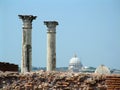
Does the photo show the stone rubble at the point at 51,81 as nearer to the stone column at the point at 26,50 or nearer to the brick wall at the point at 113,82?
the brick wall at the point at 113,82

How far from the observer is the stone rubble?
35.3 ft

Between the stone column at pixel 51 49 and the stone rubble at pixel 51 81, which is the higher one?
the stone column at pixel 51 49

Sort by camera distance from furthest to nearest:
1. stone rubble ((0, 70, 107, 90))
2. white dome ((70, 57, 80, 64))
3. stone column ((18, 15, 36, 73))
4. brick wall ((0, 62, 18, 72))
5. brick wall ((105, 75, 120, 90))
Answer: white dome ((70, 57, 80, 64)) < stone column ((18, 15, 36, 73)) < brick wall ((0, 62, 18, 72)) < stone rubble ((0, 70, 107, 90)) < brick wall ((105, 75, 120, 90))

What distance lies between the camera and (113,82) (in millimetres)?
10211

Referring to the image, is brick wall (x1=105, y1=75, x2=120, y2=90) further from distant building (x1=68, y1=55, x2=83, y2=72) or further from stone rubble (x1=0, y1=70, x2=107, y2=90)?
distant building (x1=68, y1=55, x2=83, y2=72)

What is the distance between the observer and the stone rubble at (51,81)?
10762mm

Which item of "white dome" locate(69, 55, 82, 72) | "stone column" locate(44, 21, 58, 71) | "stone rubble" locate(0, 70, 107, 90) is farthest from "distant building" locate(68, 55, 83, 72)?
"stone rubble" locate(0, 70, 107, 90)

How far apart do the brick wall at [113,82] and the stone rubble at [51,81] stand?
0.73ft

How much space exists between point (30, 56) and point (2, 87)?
7.38m

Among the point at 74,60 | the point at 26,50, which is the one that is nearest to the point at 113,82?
the point at 26,50

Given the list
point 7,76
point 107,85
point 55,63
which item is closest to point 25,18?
point 55,63

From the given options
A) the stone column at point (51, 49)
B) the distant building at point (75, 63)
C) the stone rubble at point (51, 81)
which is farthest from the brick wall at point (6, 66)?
the distant building at point (75, 63)

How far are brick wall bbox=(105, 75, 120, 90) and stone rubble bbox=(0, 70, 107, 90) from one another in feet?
0.73

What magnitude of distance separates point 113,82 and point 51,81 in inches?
75.3
